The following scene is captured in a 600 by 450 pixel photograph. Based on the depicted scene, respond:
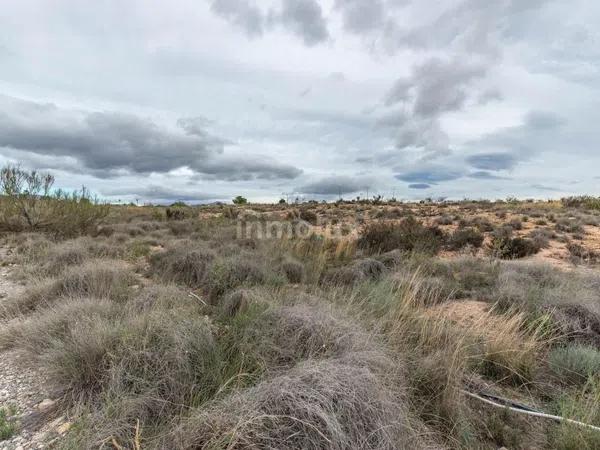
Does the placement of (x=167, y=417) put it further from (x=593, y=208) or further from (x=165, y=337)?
(x=593, y=208)

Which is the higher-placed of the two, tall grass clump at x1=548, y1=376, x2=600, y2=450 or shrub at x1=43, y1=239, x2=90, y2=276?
shrub at x1=43, y1=239, x2=90, y2=276

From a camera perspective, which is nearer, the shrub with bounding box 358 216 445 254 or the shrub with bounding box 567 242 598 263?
the shrub with bounding box 567 242 598 263

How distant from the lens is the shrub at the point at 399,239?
1046cm

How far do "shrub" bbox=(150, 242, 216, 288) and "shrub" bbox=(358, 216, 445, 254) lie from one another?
16.4 ft

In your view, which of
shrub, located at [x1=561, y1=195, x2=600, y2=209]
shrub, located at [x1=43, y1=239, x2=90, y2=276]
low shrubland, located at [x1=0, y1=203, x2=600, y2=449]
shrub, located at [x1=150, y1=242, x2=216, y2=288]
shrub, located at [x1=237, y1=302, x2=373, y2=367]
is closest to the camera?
low shrubland, located at [x1=0, y1=203, x2=600, y2=449]

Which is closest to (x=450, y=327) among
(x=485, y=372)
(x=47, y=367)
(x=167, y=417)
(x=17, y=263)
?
(x=485, y=372)

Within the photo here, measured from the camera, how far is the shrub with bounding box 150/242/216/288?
7.20m

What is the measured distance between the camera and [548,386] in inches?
147

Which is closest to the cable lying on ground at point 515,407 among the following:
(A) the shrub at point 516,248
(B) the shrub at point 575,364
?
(B) the shrub at point 575,364

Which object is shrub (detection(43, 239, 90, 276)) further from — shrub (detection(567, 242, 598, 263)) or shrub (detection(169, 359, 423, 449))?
shrub (detection(567, 242, 598, 263))

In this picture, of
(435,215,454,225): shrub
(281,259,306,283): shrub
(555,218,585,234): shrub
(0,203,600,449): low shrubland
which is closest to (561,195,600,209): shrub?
(555,218,585,234): shrub

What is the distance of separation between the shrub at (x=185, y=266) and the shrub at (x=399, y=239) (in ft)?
16.4

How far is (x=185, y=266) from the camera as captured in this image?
7668 mm

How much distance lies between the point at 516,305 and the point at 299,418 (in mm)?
4585
